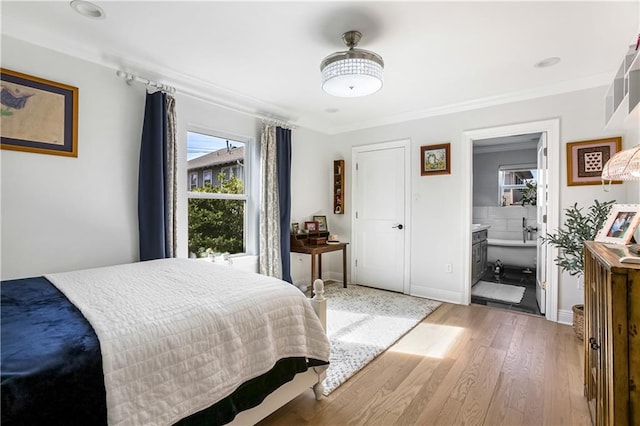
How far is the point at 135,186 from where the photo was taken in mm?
2725

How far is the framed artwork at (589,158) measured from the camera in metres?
2.88

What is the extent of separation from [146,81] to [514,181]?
6.11m

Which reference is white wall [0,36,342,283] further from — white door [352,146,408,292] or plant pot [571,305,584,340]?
plant pot [571,305,584,340]

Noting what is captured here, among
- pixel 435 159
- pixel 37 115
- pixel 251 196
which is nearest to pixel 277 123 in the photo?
pixel 251 196

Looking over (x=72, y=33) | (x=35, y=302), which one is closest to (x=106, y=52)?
(x=72, y=33)

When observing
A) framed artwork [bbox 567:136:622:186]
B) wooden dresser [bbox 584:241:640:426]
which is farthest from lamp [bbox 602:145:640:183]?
framed artwork [bbox 567:136:622:186]

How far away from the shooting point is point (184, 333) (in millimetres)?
1248

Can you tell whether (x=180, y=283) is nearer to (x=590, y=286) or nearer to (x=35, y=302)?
(x=35, y=302)

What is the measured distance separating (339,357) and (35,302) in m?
1.92

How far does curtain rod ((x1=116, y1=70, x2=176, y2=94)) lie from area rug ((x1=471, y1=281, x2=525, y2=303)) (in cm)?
434

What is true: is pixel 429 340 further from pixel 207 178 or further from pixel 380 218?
pixel 207 178

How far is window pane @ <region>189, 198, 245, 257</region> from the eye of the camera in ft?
10.8

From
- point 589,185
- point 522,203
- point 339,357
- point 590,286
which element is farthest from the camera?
point 522,203

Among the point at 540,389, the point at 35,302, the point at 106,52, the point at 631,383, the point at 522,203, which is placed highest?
the point at 106,52
